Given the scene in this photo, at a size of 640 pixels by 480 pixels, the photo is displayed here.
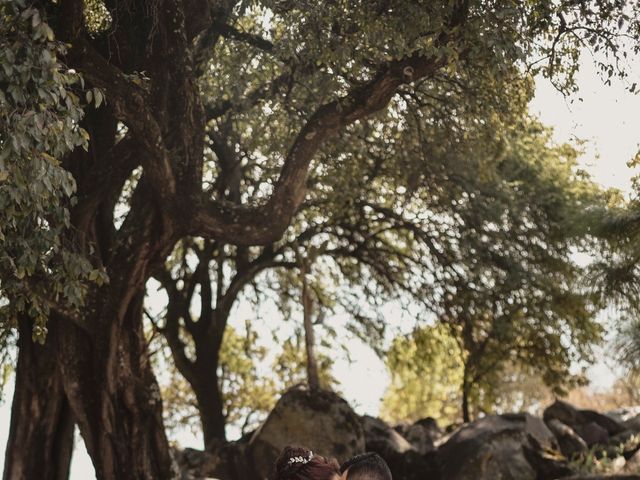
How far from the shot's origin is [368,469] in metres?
6.86

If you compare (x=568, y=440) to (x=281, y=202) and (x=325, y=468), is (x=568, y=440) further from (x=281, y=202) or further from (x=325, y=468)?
(x=325, y=468)

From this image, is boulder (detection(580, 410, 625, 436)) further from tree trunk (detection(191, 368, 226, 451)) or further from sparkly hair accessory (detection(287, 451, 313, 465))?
sparkly hair accessory (detection(287, 451, 313, 465))

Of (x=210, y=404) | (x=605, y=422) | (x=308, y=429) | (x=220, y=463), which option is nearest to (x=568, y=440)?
(x=605, y=422)

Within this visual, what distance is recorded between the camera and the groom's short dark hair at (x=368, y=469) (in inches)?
269

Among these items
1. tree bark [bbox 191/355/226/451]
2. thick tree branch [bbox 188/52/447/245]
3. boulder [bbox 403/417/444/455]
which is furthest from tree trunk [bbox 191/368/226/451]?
thick tree branch [bbox 188/52/447/245]

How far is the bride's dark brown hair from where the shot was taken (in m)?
7.29

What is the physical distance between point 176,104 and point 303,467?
6.67 m

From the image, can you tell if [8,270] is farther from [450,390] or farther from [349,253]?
[450,390]

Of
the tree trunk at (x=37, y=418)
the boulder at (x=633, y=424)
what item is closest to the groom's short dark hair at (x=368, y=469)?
the tree trunk at (x=37, y=418)

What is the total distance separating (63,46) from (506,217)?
1243cm

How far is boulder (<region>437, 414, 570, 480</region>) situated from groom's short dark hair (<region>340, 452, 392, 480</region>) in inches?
367

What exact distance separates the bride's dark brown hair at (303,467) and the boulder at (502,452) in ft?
29.2

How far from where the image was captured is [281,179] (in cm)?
1295

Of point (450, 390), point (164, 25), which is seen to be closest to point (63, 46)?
point (164, 25)
